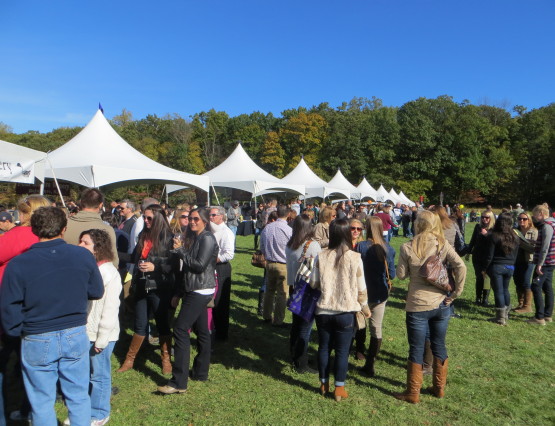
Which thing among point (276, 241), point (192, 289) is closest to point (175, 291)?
point (192, 289)

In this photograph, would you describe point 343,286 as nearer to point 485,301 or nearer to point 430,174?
point 485,301

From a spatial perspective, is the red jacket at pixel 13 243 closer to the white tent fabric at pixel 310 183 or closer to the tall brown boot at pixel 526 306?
the tall brown boot at pixel 526 306

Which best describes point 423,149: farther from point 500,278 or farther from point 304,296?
point 304,296

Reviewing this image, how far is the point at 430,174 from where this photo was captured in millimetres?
47344

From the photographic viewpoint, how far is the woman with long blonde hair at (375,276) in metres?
4.21

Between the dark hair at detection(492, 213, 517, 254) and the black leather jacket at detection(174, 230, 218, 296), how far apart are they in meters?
4.67

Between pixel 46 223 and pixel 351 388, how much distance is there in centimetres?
321

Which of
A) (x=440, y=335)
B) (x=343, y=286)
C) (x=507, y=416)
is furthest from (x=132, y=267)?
(x=507, y=416)

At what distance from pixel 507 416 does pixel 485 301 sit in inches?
172

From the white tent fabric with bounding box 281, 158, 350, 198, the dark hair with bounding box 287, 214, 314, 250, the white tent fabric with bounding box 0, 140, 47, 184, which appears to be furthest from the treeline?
the dark hair with bounding box 287, 214, 314, 250

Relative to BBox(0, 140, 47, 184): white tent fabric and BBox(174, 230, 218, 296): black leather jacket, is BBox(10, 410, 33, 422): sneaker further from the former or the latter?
BBox(0, 140, 47, 184): white tent fabric

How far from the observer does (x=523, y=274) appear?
21.6 feet

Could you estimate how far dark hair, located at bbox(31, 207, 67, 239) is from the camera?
241 cm

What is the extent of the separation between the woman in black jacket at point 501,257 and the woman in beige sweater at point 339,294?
3553mm
